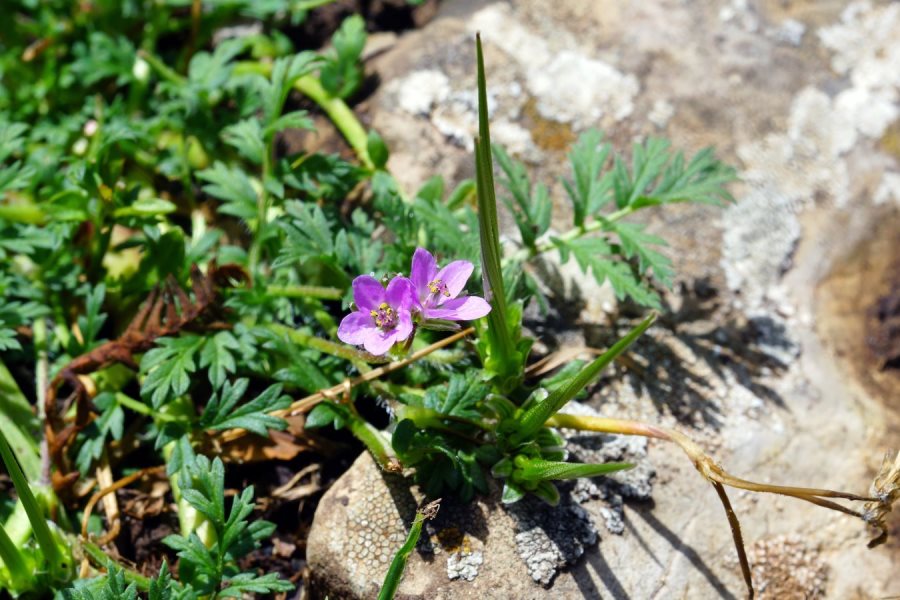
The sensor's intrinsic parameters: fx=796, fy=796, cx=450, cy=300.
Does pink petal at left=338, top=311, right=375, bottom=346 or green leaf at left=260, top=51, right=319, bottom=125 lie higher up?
green leaf at left=260, top=51, right=319, bottom=125

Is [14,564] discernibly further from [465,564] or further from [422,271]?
[422,271]

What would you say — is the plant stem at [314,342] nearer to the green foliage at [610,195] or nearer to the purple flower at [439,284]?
the purple flower at [439,284]

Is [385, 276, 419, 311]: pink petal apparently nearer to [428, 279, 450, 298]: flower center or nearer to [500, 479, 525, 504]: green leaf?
[428, 279, 450, 298]: flower center

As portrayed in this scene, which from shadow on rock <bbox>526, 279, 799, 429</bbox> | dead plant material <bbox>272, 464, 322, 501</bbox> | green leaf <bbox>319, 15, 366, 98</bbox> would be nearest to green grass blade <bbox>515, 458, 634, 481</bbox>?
shadow on rock <bbox>526, 279, 799, 429</bbox>

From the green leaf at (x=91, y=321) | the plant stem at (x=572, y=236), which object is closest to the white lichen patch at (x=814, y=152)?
the plant stem at (x=572, y=236)

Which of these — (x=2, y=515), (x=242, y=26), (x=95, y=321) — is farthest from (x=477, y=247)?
(x=242, y=26)

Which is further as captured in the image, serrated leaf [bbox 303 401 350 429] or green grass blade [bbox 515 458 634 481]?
serrated leaf [bbox 303 401 350 429]
